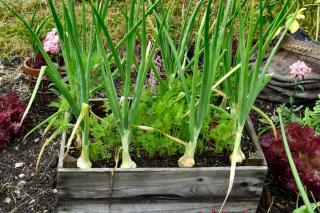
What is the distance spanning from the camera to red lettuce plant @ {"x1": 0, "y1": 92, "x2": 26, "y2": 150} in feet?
8.00

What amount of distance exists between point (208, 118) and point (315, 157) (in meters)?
0.50

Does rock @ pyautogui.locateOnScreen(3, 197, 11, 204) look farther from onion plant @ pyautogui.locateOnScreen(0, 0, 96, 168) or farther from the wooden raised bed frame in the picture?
onion plant @ pyautogui.locateOnScreen(0, 0, 96, 168)

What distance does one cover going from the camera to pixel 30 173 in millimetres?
2309

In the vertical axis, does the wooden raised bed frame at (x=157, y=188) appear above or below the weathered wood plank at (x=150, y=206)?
above

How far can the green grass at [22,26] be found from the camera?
11.2 ft

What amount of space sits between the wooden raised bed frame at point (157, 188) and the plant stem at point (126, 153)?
0.06 metres

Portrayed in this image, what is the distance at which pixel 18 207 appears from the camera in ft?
6.91

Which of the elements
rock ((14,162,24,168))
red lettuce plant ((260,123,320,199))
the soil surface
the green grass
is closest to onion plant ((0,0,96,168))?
the soil surface

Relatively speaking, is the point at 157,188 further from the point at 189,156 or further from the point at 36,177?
the point at 36,177

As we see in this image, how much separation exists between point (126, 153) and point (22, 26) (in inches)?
68.4

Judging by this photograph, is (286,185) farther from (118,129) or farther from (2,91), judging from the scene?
(2,91)

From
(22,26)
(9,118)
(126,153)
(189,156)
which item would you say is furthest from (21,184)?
(22,26)

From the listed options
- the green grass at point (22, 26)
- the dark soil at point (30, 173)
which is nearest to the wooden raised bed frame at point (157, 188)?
the dark soil at point (30, 173)

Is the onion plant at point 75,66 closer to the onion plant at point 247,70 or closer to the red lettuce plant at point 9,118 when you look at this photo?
the onion plant at point 247,70
